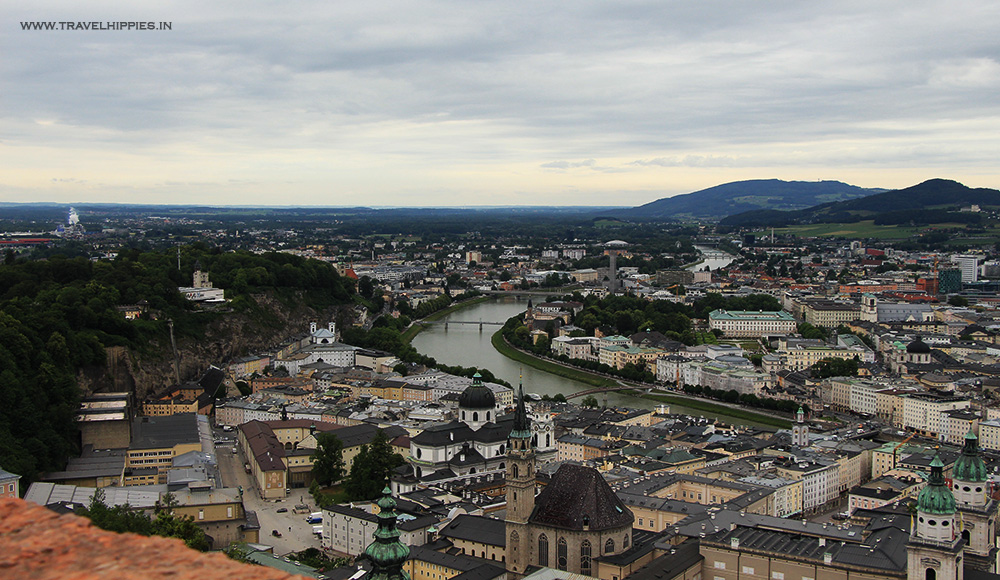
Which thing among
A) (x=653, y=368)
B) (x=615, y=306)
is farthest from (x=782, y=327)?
(x=653, y=368)

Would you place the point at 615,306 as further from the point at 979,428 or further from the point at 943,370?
the point at 979,428

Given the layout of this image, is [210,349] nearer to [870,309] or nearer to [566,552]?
[566,552]

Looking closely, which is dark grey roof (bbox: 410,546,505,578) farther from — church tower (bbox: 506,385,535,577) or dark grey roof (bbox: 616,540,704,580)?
dark grey roof (bbox: 616,540,704,580)

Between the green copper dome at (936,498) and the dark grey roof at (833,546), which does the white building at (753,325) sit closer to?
the dark grey roof at (833,546)

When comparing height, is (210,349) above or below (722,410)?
above

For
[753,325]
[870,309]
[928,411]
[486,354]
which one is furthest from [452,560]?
[870,309]
